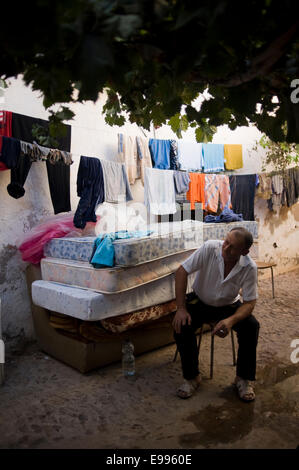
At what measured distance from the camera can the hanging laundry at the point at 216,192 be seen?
21.4ft

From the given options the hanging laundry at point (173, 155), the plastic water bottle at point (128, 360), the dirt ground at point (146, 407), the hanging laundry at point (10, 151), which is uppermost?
the hanging laundry at point (173, 155)

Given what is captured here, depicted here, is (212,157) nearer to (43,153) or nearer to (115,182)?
(115,182)

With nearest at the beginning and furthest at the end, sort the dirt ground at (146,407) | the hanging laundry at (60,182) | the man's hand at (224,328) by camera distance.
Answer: the dirt ground at (146,407) < the man's hand at (224,328) < the hanging laundry at (60,182)

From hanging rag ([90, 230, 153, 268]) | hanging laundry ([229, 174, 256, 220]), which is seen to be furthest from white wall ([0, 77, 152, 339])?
hanging laundry ([229, 174, 256, 220])

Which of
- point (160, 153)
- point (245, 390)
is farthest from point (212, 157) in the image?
point (245, 390)

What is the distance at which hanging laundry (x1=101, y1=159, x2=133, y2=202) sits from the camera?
472cm

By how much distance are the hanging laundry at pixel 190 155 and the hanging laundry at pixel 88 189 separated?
6.35 feet

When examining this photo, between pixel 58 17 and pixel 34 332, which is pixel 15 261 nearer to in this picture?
pixel 34 332

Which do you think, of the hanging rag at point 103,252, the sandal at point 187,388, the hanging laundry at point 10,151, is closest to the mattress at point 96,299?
the hanging rag at point 103,252

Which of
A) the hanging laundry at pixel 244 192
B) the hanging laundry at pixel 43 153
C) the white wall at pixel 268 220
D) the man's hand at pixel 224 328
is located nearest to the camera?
the man's hand at pixel 224 328

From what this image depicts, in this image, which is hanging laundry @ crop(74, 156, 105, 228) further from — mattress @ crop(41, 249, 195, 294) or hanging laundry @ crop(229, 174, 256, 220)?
hanging laundry @ crop(229, 174, 256, 220)

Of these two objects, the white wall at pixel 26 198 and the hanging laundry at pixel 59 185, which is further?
the hanging laundry at pixel 59 185

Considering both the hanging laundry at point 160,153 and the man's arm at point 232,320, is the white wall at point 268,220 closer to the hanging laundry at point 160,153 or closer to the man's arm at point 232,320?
the hanging laundry at point 160,153

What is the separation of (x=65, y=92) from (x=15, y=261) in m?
3.09
